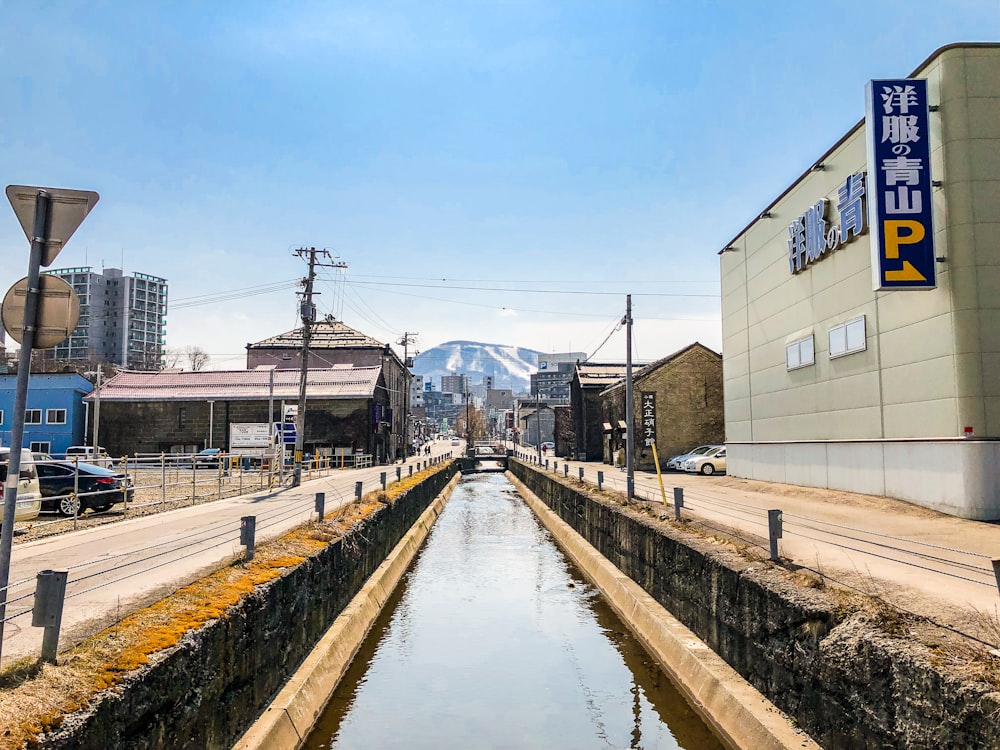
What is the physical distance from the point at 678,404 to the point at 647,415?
2.43 m

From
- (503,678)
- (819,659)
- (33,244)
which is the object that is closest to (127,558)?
(503,678)

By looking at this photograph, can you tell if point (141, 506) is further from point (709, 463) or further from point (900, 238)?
point (709, 463)

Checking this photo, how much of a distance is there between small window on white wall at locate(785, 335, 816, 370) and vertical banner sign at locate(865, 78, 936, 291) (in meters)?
6.79

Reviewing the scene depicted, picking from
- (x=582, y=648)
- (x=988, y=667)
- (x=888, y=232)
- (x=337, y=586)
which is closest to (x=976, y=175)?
(x=888, y=232)

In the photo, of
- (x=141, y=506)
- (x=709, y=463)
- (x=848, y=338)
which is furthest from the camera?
(x=709, y=463)

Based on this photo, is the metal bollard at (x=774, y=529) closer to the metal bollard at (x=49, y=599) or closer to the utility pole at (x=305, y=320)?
the metal bollard at (x=49, y=599)

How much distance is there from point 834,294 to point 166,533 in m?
20.2

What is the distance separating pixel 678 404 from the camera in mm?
46594

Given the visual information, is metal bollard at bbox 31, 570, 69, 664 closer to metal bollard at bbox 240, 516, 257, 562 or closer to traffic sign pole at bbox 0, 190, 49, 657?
traffic sign pole at bbox 0, 190, 49, 657

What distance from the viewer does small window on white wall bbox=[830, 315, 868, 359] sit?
68.9 feet

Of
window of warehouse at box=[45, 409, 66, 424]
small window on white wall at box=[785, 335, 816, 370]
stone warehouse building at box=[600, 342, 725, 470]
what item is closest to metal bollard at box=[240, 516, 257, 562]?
small window on white wall at box=[785, 335, 816, 370]

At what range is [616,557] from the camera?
62.5ft

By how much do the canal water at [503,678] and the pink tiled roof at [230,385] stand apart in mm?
38816

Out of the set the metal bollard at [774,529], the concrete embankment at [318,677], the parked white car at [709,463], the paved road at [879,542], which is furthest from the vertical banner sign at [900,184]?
the parked white car at [709,463]
